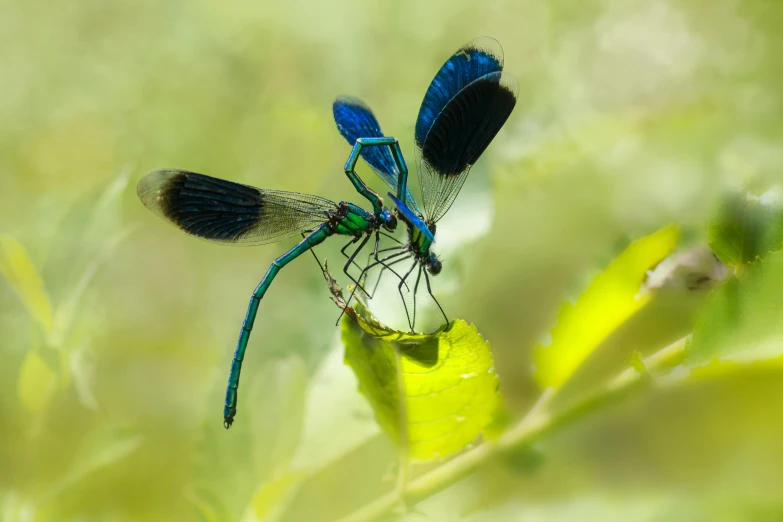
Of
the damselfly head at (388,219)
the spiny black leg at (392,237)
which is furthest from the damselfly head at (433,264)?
the damselfly head at (388,219)

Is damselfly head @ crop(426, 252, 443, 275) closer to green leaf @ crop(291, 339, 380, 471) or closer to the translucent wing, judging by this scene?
green leaf @ crop(291, 339, 380, 471)

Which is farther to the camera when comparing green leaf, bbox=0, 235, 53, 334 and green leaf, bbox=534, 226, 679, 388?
green leaf, bbox=0, 235, 53, 334

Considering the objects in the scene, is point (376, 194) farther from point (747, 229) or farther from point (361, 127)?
point (747, 229)

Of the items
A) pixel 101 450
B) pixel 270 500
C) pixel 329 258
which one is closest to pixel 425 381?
pixel 270 500

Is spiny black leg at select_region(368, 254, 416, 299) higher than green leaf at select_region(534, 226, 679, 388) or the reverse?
higher

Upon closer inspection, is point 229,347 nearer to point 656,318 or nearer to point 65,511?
point 65,511

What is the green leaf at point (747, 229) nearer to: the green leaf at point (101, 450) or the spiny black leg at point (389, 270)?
the spiny black leg at point (389, 270)

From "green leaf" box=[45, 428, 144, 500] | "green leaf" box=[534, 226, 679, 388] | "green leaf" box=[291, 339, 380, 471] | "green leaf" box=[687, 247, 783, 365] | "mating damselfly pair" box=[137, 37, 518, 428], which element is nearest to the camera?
"green leaf" box=[687, 247, 783, 365]

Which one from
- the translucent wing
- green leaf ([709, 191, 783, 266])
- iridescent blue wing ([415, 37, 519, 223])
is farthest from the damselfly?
green leaf ([709, 191, 783, 266])
